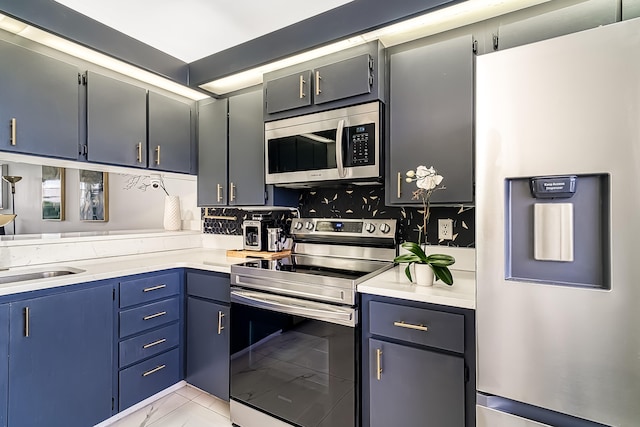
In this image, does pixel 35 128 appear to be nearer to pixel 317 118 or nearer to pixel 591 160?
pixel 317 118

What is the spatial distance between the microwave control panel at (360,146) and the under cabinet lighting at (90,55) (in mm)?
1490

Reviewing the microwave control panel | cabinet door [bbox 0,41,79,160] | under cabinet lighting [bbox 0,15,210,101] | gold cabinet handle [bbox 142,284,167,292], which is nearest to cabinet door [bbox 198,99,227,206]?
under cabinet lighting [bbox 0,15,210,101]

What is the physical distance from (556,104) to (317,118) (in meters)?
1.27

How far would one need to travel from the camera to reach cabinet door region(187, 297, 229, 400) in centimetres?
198

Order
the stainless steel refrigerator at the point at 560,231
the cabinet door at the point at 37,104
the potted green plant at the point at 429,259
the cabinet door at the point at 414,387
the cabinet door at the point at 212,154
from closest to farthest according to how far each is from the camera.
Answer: the stainless steel refrigerator at the point at 560,231
the cabinet door at the point at 414,387
the potted green plant at the point at 429,259
the cabinet door at the point at 37,104
the cabinet door at the point at 212,154

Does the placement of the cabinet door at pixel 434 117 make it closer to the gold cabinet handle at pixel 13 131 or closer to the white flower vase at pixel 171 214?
the gold cabinet handle at pixel 13 131

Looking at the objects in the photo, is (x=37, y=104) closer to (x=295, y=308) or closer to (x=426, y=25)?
(x=295, y=308)

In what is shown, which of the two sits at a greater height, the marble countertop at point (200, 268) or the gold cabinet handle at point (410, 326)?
the marble countertop at point (200, 268)

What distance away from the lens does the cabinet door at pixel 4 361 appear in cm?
141

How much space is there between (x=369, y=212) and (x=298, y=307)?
2.78 feet

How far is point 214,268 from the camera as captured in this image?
202 centimetres

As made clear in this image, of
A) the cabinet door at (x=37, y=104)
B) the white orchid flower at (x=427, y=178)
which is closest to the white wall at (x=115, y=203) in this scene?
the cabinet door at (x=37, y=104)

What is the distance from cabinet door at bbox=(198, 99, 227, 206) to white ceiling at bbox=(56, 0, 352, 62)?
1.61 ft

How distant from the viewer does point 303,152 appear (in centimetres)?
202
